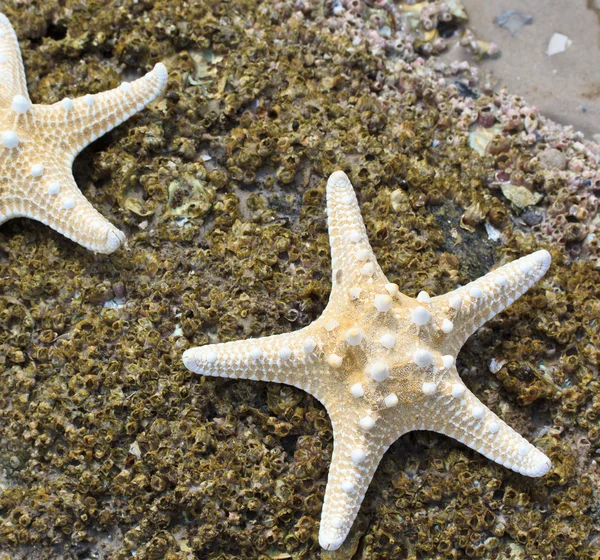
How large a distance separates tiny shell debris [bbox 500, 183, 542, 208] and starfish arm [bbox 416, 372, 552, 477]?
218 centimetres

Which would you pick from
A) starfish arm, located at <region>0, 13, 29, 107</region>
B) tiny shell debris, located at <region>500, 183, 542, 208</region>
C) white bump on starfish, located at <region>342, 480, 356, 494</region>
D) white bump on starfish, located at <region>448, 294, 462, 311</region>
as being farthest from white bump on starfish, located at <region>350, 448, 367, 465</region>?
starfish arm, located at <region>0, 13, 29, 107</region>

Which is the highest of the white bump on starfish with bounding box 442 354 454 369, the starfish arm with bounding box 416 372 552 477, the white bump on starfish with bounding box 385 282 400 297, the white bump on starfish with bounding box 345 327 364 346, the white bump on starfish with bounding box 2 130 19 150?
the white bump on starfish with bounding box 2 130 19 150

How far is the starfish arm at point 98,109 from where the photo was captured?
5363 millimetres

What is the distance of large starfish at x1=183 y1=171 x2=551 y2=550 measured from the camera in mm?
4492

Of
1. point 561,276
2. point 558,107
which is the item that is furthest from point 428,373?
point 558,107

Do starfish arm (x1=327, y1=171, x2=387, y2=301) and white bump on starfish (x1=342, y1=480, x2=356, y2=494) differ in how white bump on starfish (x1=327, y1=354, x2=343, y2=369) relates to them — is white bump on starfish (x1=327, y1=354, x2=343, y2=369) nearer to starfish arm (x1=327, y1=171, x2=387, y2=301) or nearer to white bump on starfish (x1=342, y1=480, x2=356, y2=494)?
starfish arm (x1=327, y1=171, x2=387, y2=301)

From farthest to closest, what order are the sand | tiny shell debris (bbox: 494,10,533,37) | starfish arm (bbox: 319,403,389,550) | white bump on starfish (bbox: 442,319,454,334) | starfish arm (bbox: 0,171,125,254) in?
1. tiny shell debris (bbox: 494,10,533,37)
2. the sand
3. starfish arm (bbox: 0,171,125,254)
4. white bump on starfish (bbox: 442,319,454,334)
5. starfish arm (bbox: 319,403,389,550)

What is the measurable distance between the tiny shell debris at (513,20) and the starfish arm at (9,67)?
5175 millimetres

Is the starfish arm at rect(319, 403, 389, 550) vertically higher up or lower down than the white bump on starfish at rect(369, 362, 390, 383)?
lower down

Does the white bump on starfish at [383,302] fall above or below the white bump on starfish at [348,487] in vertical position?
above

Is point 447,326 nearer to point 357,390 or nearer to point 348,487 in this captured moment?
point 357,390

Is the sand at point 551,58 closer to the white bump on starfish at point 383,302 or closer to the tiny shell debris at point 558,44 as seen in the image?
the tiny shell debris at point 558,44

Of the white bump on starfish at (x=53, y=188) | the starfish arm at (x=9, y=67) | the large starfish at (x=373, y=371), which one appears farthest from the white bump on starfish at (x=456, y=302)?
the starfish arm at (x=9, y=67)

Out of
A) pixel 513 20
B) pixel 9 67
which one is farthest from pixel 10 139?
pixel 513 20
